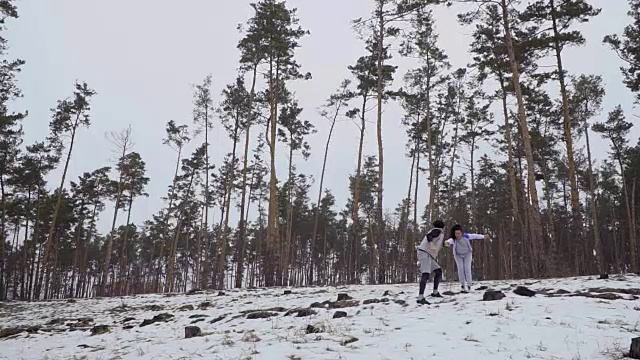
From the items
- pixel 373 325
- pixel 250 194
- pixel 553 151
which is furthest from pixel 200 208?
pixel 373 325

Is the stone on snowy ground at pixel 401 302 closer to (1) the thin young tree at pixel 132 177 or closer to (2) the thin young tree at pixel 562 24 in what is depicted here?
(2) the thin young tree at pixel 562 24

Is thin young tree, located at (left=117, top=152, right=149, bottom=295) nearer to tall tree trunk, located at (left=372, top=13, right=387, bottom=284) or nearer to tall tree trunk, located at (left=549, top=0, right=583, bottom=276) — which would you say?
tall tree trunk, located at (left=372, top=13, right=387, bottom=284)

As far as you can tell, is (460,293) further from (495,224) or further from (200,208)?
(200,208)

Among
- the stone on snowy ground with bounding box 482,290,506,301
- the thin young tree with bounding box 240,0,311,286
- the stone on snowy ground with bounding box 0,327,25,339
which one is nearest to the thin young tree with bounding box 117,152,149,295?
the thin young tree with bounding box 240,0,311,286

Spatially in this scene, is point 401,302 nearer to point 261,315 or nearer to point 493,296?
point 493,296

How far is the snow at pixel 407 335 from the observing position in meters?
4.96

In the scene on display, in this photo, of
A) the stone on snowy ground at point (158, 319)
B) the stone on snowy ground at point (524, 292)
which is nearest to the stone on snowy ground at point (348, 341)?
the stone on snowy ground at point (524, 292)

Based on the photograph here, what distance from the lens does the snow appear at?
4965 millimetres

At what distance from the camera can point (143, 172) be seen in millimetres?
34031

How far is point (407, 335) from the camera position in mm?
5691

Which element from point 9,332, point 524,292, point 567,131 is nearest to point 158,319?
point 9,332

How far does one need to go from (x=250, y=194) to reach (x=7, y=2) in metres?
22.9

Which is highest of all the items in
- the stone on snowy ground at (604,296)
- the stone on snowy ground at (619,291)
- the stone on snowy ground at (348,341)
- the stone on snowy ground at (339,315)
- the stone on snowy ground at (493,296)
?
the stone on snowy ground at (619,291)

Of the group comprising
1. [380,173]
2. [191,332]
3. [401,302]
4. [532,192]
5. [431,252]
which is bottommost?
[191,332]
